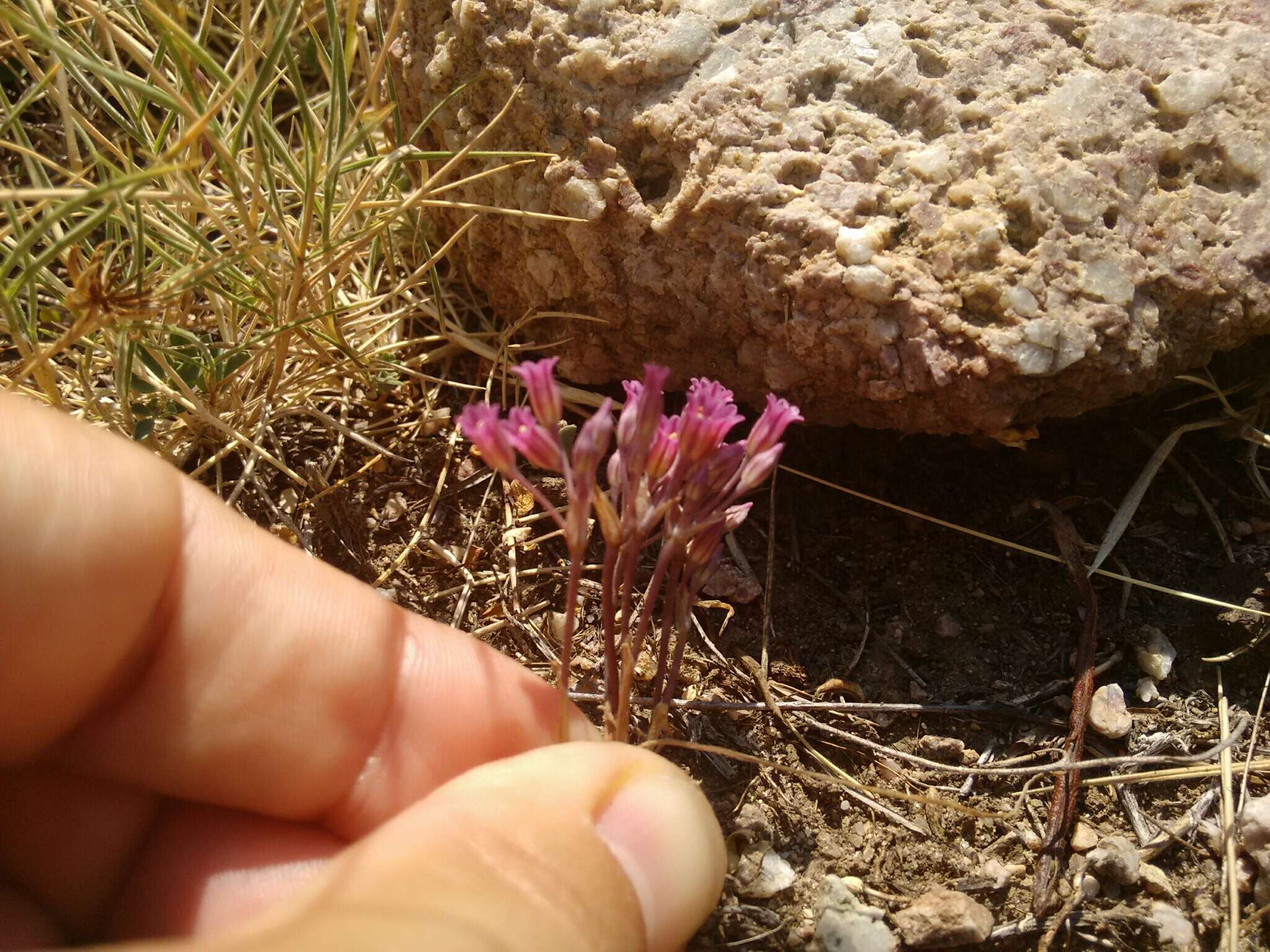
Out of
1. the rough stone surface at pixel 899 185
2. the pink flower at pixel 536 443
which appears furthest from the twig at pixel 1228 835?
the pink flower at pixel 536 443

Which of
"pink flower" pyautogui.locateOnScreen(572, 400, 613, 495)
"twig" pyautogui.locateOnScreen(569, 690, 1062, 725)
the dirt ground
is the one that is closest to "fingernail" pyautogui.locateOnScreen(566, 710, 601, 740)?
"twig" pyautogui.locateOnScreen(569, 690, 1062, 725)

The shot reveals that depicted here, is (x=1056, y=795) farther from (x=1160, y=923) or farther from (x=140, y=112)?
(x=140, y=112)

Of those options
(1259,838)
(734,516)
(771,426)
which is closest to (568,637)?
(734,516)

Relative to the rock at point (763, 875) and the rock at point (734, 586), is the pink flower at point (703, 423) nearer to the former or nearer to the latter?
the rock at point (734, 586)

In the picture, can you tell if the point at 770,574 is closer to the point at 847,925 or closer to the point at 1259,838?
the point at 847,925

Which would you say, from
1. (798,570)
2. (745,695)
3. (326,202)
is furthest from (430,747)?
(326,202)

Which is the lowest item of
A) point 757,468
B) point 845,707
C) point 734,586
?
point 845,707

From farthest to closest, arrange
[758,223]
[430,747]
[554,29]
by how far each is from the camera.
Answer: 1. [554,29]
2. [758,223]
3. [430,747]
